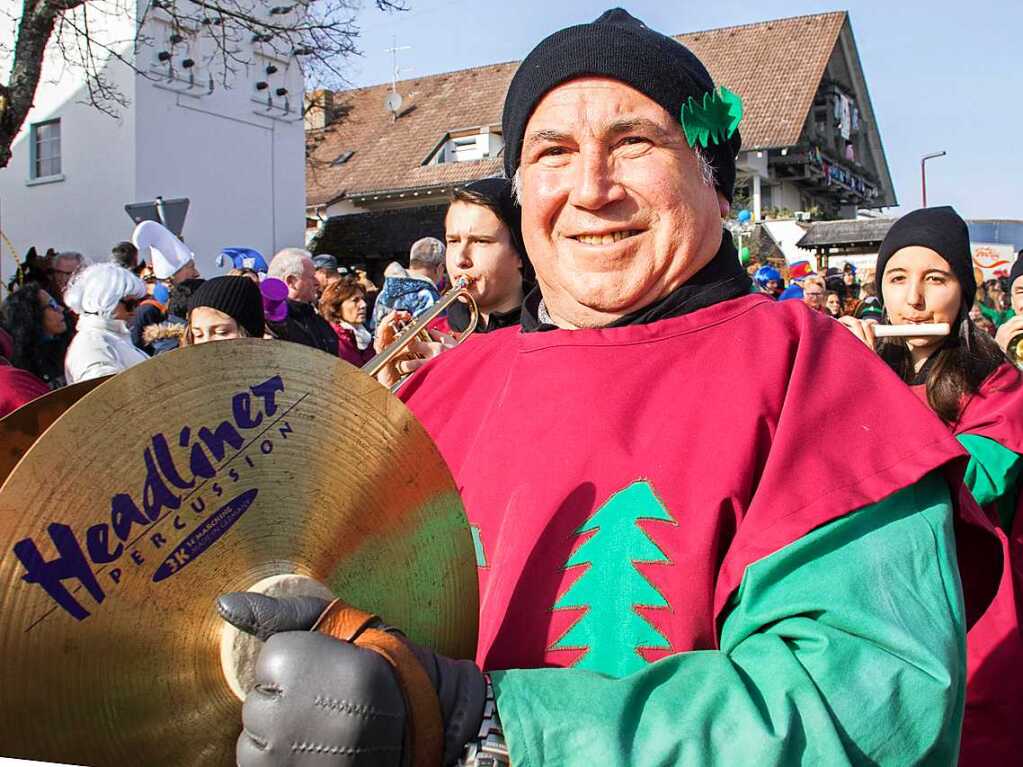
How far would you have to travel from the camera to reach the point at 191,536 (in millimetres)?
1189

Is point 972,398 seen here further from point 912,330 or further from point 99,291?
point 99,291

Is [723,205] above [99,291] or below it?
above

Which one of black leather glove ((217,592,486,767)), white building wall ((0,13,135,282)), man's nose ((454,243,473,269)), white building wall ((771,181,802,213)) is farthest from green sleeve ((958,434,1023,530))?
white building wall ((771,181,802,213))

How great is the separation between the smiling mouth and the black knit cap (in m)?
0.21

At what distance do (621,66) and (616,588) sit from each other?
852 mm

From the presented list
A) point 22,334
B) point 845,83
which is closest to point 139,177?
point 22,334

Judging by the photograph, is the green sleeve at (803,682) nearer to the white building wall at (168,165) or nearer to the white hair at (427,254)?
the white hair at (427,254)

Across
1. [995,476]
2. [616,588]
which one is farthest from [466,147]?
[616,588]

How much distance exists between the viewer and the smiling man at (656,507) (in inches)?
47.3

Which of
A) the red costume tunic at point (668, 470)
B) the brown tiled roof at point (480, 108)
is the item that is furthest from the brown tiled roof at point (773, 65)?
the red costume tunic at point (668, 470)

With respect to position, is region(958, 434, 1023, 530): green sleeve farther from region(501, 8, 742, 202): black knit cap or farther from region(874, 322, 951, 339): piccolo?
region(501, 8, 742, 202): black knit cap

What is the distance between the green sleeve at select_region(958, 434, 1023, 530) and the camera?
9.84ft

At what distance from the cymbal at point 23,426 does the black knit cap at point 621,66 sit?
89 cm

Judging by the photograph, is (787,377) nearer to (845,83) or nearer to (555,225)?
(555,225)
